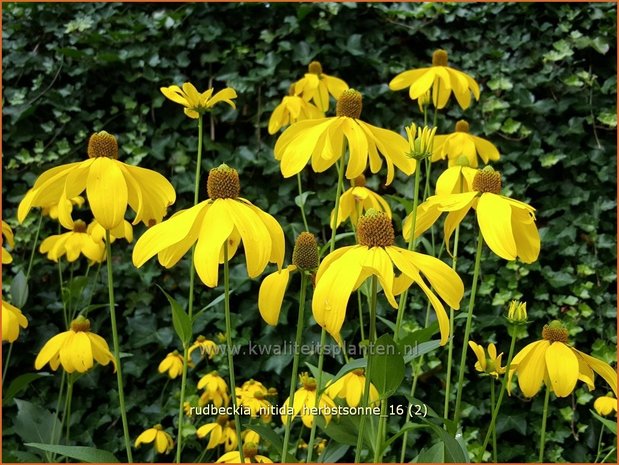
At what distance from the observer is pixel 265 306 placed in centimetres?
80

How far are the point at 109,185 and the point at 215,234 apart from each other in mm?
185

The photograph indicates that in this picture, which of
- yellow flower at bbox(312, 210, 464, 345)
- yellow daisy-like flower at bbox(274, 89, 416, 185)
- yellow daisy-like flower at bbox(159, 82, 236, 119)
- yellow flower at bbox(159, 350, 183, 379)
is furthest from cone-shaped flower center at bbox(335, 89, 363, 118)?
yellow flower at bbox(159, 350, 183, 379)

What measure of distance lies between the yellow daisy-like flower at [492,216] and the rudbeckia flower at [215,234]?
0.20 m

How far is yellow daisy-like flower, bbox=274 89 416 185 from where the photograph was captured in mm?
872

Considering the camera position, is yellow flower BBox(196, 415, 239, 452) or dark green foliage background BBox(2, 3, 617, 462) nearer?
yellow flower BBox(196, 415, 239, 452)

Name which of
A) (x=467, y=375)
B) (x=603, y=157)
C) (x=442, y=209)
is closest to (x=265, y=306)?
(x=442, y=209)

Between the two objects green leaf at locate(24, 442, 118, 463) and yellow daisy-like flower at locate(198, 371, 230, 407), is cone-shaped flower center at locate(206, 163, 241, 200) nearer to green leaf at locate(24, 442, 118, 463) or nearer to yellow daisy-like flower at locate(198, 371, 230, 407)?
green leaf at locate(24, 442, 118, 463)

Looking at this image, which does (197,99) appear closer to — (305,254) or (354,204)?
(305,254)

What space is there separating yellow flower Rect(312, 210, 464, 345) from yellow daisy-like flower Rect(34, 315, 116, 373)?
2.47ft

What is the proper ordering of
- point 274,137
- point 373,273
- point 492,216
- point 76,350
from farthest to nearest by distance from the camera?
1. point 274,137
2. point 76,350
3. point 492,216
4. point 373,273

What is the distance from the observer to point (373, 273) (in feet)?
2.15

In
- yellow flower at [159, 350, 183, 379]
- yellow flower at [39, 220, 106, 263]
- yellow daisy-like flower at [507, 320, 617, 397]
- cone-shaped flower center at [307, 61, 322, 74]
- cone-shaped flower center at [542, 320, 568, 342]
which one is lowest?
yellow flower at [159, 350, 183, 379]

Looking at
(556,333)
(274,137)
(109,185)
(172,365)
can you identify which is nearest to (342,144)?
(109,185)

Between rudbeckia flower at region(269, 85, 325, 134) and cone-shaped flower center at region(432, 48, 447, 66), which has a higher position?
cone-shaped flower center at region(432, 48, 447, 66)
